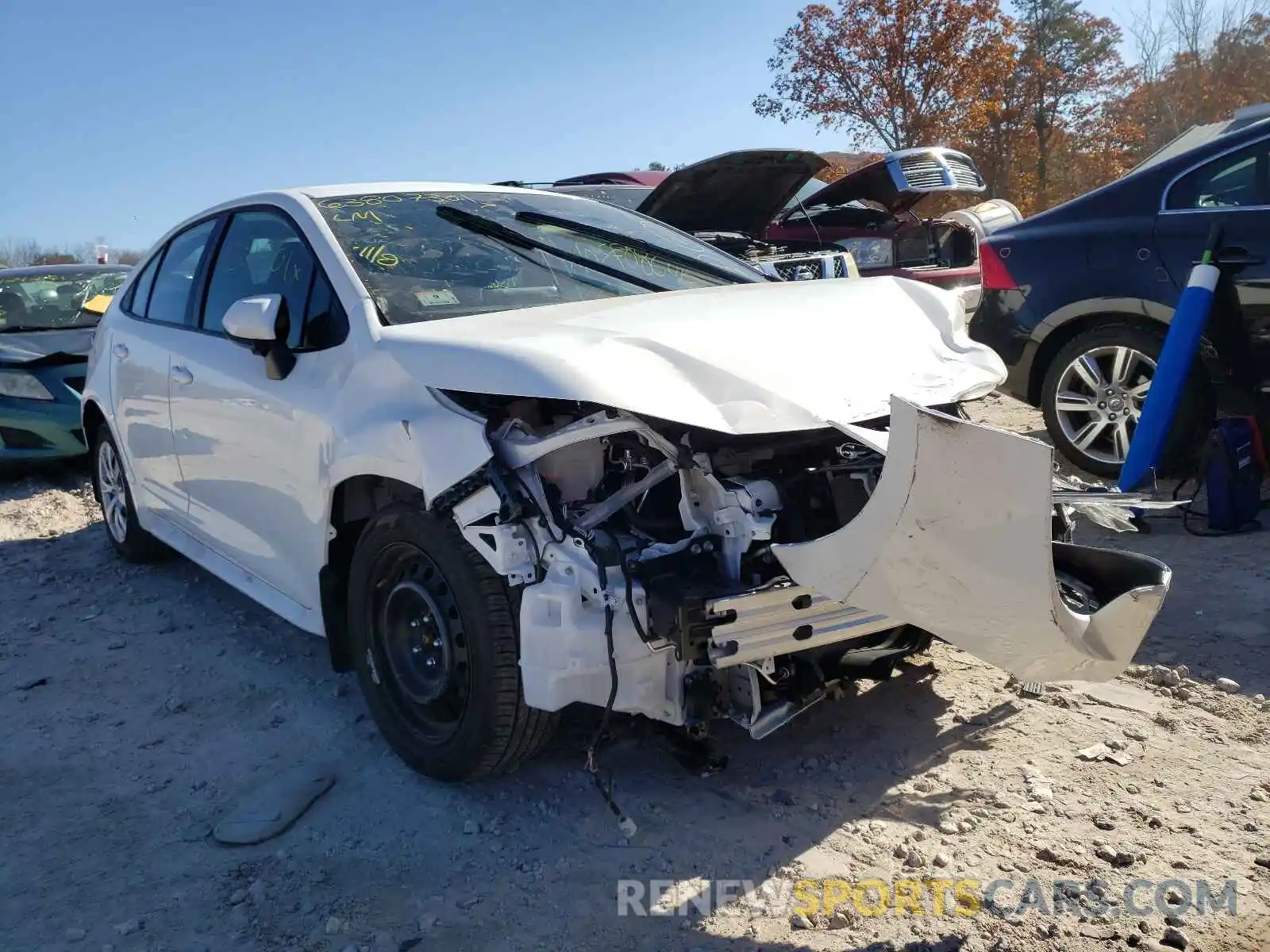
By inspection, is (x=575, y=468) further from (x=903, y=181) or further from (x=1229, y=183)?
(x=903, y=181)

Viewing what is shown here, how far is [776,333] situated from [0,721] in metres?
3.06

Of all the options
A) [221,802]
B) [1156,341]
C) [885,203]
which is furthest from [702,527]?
[885,203]

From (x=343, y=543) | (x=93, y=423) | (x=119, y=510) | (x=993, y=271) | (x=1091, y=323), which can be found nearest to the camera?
(x=343, y=543)

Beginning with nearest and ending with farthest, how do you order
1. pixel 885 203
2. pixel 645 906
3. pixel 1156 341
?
pixel 645 906 < pixel 1156 341 < pixel 885 203

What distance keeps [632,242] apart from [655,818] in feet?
7.34

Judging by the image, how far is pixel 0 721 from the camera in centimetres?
374

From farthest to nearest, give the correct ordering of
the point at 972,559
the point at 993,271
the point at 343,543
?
the point at 993,271 < the point at 343,543 < the point at 972,559

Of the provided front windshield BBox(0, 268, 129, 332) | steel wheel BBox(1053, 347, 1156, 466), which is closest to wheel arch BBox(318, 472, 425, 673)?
steel wheel BBox(1053, 347, 1156, 466)

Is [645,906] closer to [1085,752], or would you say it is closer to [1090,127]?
[1085,752]

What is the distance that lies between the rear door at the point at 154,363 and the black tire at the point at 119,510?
10.9 inches

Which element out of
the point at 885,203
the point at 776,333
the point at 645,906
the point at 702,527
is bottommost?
the point at 645,906

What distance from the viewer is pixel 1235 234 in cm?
517

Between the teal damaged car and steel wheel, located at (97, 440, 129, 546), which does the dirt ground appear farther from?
the teal damaged car

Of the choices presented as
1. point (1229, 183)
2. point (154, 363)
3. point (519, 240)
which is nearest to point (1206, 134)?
point (1229, 183)
